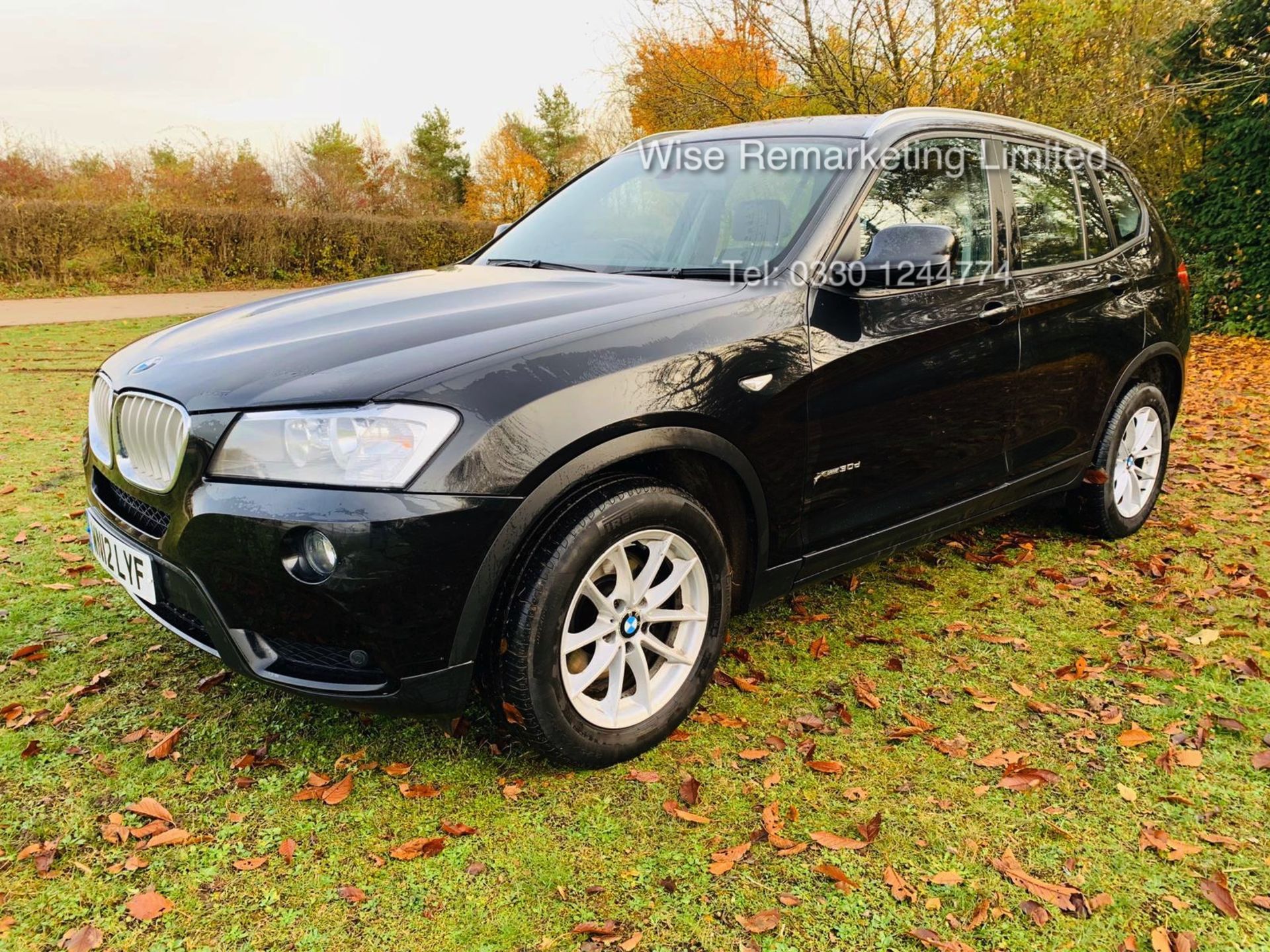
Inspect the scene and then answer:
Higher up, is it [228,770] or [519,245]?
[519,245]

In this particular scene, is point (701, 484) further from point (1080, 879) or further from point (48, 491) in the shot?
point (48, 491)

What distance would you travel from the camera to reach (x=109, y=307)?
1648cm

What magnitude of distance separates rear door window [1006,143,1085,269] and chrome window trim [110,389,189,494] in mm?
2996

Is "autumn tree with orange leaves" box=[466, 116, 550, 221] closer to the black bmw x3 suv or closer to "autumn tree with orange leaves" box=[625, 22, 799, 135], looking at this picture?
"autumn tree with orange leaves" box=[625, 22, 799, 135]

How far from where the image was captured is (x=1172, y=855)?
2.28 metres

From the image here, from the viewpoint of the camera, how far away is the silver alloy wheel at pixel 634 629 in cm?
A: 250

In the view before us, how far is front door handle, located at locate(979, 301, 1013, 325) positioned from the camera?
131 inches

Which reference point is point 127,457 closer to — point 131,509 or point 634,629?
point 131,509

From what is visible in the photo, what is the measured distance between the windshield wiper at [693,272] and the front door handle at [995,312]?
100cm

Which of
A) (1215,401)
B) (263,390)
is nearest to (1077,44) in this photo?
(1215,401)

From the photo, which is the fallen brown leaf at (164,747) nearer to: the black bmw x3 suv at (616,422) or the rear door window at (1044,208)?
the black bmw x3 suv at (616,422)

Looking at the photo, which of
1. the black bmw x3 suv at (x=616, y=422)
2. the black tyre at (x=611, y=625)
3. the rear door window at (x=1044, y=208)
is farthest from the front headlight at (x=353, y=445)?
the rear door window at (x=1044, y=208)

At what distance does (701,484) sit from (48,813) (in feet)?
6.32

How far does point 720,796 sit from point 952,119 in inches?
104
